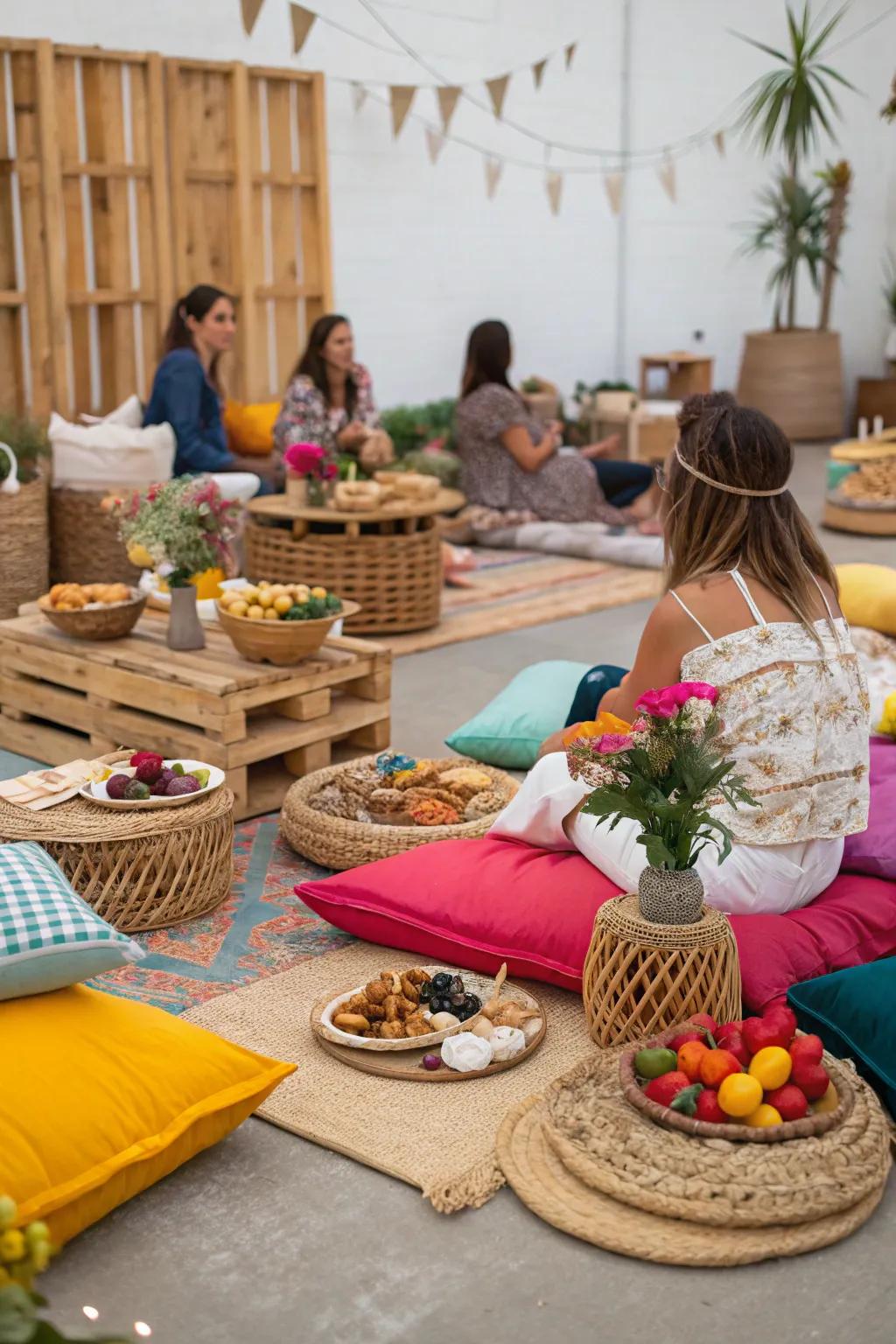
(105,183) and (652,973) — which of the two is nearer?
(652,973)

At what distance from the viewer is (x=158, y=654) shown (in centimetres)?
399

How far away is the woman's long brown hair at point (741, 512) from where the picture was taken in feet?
9.21

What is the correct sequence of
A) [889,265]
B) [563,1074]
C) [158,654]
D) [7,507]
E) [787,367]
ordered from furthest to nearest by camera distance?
[889,265], [787,367], [7,507], [158,654], [563,1074]

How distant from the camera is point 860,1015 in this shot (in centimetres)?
250

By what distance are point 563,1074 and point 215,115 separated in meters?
5.66

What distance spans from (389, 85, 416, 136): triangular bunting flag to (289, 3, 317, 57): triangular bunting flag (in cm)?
70

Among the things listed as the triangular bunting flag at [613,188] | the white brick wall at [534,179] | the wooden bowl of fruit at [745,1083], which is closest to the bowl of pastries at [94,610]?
the wooden bowl of fruit at [745,1083]

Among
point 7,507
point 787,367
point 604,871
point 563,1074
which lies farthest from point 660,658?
point 787,367

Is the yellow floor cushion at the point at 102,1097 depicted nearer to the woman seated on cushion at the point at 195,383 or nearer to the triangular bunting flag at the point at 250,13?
the woman seated on cushion at the point at 195,383

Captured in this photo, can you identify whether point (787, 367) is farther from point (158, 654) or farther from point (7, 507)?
point (158, 654)

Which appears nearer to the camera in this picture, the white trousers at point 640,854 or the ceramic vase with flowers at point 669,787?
the ceramic vase with flowers at point 669,787

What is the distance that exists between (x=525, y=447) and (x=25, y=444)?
2555 millimetres

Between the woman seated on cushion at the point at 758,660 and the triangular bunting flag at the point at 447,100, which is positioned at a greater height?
the triangular bunting flag at the point at 447,100

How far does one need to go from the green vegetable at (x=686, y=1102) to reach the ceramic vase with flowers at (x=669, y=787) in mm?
332
